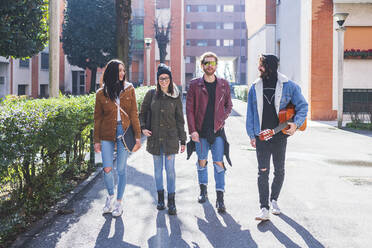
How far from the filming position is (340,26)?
16328mm

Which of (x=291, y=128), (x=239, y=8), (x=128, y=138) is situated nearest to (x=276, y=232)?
(x=291, y=128)

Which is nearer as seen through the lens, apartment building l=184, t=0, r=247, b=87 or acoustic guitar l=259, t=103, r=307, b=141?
acoustic guitar l=259, t=103, r=307, b=141

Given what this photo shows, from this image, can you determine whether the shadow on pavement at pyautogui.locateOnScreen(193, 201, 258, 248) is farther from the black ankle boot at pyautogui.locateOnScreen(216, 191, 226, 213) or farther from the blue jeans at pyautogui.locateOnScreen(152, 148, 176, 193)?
the blue jeans at pyautogui.locateOnScreen(152, 148, 176, 193)

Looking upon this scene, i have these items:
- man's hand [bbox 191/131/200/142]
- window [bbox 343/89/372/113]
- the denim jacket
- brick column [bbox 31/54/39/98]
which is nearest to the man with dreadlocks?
the denim jacket

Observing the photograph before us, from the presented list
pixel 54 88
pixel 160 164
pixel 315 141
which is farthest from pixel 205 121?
pixel 315 141

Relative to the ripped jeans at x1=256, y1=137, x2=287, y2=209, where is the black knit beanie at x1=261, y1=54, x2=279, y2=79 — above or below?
above

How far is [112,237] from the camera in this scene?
14.4 feet

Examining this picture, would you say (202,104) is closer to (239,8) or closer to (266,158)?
(266,158)

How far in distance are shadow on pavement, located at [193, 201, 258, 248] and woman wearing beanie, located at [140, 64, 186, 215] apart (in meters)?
0.49

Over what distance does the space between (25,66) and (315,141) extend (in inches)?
1063

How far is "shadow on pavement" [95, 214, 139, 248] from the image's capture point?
4.18 meters

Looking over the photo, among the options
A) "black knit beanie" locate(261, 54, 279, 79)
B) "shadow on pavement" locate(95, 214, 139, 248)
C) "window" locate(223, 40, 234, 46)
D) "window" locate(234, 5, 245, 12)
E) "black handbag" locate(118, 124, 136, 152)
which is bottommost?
"shadow on pavement" locate(95, 214, 139, 248)

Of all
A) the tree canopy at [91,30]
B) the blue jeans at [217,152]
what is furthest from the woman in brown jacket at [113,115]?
the tree canopy at [91,30]

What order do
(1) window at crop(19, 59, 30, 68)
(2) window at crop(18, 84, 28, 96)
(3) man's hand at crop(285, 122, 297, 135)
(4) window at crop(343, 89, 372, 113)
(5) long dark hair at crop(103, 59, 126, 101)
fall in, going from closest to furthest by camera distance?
(3) man's hand at crop(285, 122, 297, 135)
(5) long dark hair at crop(103, 59, 126, 101)
(4) window at crop(343, 89, 372, 113)
(1) window at crop(19, 59, 30, 68)
(2) window at crop(18, 84, 28, 96)
